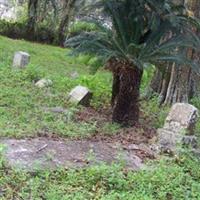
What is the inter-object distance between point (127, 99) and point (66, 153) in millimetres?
1817

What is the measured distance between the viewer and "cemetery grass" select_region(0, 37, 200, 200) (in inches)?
159

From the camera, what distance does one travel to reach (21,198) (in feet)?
12.6

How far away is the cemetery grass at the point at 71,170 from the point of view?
4.04 meters

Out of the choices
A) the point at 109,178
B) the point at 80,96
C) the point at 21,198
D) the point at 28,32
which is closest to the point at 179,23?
the point at 80,96

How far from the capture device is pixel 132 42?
6496 millimetres

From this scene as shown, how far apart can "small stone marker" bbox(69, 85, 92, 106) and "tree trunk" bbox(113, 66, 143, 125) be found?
0.85 meters

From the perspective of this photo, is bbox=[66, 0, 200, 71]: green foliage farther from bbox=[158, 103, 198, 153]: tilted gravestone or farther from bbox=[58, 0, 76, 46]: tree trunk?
bbox=[58, 0, 76, 46]: tree trunk

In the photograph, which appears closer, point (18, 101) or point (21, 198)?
point (21, 198)

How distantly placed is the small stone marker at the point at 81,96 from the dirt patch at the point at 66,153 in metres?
1.77

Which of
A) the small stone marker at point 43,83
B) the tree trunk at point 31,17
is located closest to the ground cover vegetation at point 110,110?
the small stone marker at point 43,83

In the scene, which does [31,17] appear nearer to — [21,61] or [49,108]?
[21,61]

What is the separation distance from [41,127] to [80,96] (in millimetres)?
1674

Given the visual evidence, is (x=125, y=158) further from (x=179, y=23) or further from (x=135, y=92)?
(x=179, y=23)

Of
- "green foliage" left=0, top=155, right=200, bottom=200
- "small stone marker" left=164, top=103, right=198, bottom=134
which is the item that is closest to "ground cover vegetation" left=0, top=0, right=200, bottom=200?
"green foliage" left=0, top=155, right=200, bottom=200
